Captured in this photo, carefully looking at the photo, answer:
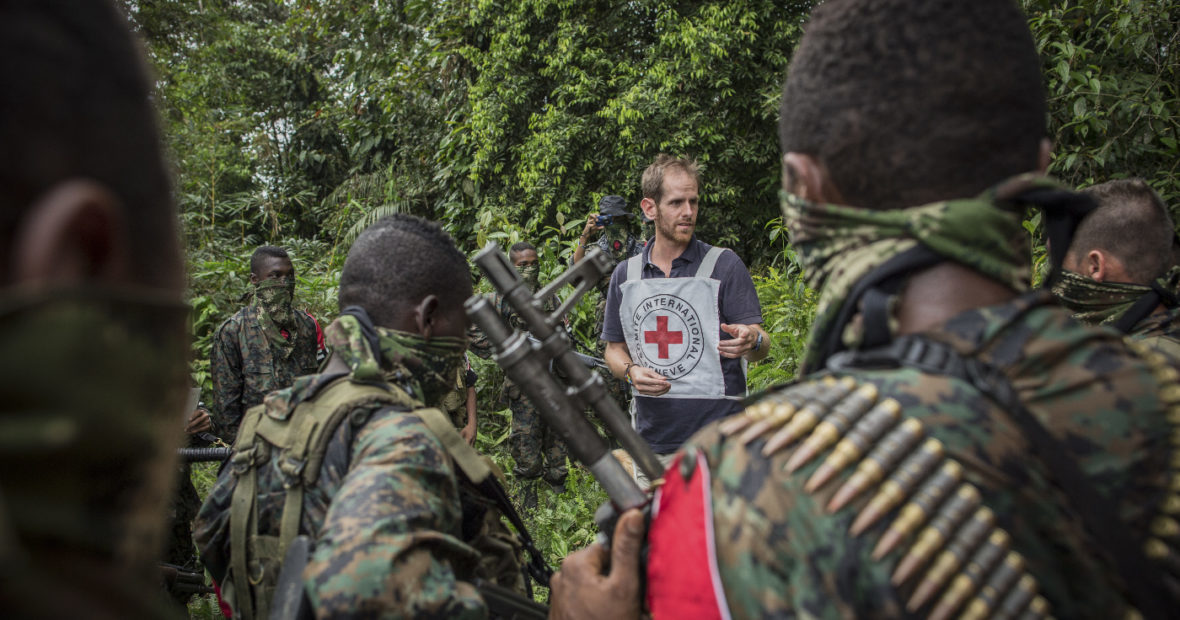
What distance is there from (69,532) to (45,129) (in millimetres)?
329

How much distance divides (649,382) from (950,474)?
280 centimetres

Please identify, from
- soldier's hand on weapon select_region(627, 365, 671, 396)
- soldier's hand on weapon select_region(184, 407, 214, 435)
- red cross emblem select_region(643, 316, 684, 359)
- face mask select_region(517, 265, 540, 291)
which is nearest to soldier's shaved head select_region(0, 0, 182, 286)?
soldier's hand on weapon select_region(627, 365, 671, 396)

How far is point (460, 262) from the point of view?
7.90ft

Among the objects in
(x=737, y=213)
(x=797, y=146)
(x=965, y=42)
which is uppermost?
(x=965, y=42)

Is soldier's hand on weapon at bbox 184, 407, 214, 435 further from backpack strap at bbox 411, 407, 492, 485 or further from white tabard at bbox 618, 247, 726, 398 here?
backpack strap at bbox 411, 407, 492, 485

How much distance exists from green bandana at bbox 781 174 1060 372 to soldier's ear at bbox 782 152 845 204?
2 cm

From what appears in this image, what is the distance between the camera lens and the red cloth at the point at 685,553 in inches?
43.1

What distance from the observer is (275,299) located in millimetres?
5633

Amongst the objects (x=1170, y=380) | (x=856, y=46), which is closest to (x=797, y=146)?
(x=856, y=46)

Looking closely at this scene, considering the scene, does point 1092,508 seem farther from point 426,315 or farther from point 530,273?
point 530,273

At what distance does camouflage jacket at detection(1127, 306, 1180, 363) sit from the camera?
271 centimetres

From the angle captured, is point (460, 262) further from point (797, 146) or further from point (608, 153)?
point (608, 153)

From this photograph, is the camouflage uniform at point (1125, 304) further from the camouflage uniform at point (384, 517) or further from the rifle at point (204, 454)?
the rifle at point (204, 454)

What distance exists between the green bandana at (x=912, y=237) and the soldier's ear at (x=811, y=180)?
2 cm
